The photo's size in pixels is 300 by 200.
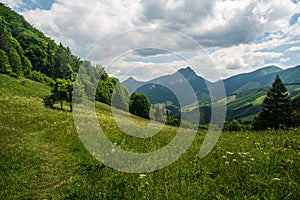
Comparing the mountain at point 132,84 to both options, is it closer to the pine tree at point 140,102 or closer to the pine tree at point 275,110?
the pine tree at point 140,102

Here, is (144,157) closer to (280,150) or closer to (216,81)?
(216,81)

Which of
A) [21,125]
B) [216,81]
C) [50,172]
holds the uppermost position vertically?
[216,81]

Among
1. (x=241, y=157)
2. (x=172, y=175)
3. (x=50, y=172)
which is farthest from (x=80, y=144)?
(x=241, y=157)

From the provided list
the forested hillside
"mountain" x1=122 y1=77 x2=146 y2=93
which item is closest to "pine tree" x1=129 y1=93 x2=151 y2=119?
"mountain" x1=122 y1=77 x2=146 y2=93

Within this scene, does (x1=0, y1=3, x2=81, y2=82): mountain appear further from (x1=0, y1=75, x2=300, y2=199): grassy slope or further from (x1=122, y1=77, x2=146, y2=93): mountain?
(x1=122, y1=77, x2=146, y2=93): mountain

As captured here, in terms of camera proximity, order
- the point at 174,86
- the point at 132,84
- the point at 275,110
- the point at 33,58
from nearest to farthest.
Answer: the point at 174,86 < the point at 132,84 < the point at 275,110 < the point at 33,58

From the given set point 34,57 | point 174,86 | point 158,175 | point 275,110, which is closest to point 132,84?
point 174,86

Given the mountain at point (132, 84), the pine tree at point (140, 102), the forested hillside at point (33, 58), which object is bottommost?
the pine tree at point (140, 102)

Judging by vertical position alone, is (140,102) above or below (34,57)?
below

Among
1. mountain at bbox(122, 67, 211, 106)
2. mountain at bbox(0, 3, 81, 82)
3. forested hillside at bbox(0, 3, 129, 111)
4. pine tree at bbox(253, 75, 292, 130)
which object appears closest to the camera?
mountain at bbox(122, 67, 211, 106)

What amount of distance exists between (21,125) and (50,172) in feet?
24.6

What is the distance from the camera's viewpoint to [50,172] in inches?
317

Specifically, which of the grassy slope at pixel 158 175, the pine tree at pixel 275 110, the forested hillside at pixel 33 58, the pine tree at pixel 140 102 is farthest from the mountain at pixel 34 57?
the grassy slope at pixel 158 175

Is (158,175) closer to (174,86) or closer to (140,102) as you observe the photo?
(174,86)
